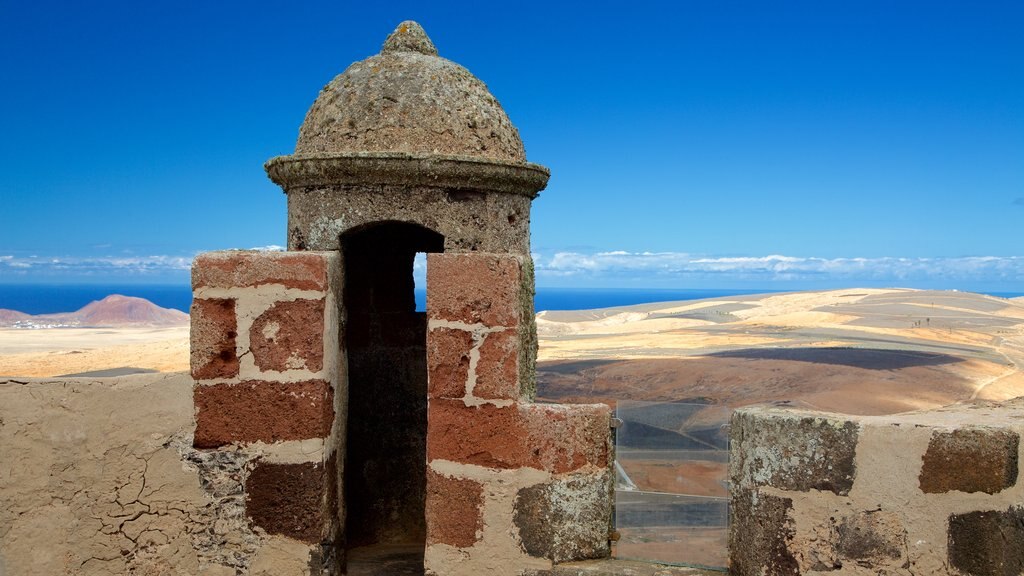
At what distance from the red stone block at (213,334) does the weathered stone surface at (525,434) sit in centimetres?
94

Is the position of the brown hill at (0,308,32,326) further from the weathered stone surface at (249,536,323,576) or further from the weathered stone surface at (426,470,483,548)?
the weathered stone surface at (426,470,483,548)

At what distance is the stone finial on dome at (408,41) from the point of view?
5059 mm

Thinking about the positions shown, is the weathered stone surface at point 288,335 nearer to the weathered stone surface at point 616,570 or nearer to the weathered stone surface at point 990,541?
the weathered stone surface at point 616,570

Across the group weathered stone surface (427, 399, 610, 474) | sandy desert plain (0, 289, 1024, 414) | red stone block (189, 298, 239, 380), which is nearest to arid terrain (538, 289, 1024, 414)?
sandy desert plain (0, 289, 1024, 414)

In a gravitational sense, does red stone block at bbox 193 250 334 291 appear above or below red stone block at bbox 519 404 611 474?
above

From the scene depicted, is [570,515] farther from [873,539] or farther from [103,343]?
[103,343]

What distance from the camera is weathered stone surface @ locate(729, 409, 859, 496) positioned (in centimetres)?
331

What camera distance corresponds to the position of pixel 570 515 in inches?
146

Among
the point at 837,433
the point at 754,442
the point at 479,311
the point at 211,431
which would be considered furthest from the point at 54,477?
the point at 837,433

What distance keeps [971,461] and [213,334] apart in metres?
3.09

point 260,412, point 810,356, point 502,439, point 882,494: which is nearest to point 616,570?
point 502,439

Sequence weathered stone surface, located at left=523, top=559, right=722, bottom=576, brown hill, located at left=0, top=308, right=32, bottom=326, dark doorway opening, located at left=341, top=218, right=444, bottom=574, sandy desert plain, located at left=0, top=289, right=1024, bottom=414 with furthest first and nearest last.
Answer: brown hill, located at left=0, top=308, right=32, bottom=326 → sandy desert plain, located at left=0, top=289, right=1024, bottom=414 → dark doorway opening, located at left=341, top=218, right=444, bottom=574 → weathered stone surface, located at left=523, top=559, right=722, bottom=576

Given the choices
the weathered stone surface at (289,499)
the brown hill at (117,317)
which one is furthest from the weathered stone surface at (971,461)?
the brown hill at (117,317)

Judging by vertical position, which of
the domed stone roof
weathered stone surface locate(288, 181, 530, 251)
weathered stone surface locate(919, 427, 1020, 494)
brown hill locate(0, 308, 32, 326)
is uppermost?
the domed stone roof
